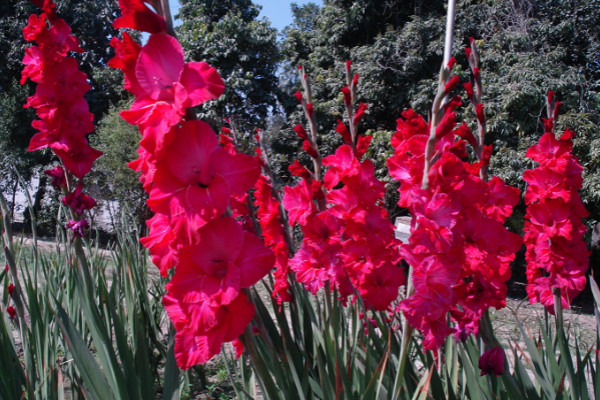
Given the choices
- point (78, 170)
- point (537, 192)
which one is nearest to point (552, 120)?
point (537, 192)

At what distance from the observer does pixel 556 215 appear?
2.04 m

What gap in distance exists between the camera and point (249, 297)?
758mm

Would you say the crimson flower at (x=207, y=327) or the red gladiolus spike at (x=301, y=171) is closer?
the crimson flower at (x=207, y=327)

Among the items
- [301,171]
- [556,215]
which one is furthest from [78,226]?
[556,215]

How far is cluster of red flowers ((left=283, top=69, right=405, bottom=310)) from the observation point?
1.54 metres

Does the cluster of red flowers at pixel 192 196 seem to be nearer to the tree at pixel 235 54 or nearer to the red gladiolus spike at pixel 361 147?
the red gladiolus spike at pixel 361 147

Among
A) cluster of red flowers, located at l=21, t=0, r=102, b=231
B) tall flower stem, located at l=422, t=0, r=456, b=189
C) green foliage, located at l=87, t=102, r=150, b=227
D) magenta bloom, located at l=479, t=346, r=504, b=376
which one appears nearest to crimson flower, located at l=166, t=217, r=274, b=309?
tall flower stem, located at l=422, t=0, r=456, b=189

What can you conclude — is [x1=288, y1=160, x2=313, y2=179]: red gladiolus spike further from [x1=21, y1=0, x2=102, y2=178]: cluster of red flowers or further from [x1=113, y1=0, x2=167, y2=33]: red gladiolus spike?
[x1=113, y1=0, x2=167, y2=33]: red gladiolus spike

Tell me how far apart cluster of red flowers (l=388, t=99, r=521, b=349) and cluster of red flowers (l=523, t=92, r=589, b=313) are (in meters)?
0.68

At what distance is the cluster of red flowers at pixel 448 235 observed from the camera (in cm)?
105

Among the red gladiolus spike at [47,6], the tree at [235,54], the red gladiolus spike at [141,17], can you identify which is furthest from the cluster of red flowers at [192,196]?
the tree at [235,54]

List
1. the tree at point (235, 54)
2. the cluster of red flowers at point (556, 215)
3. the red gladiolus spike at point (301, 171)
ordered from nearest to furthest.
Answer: the red gladiolus spike at point (301, 171)
the cluster of red flowers at point (556, 215)
the tree at point (235, 54)

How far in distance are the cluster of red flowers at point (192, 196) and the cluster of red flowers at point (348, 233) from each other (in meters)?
0.76

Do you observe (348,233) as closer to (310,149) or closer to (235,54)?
(310,149)
